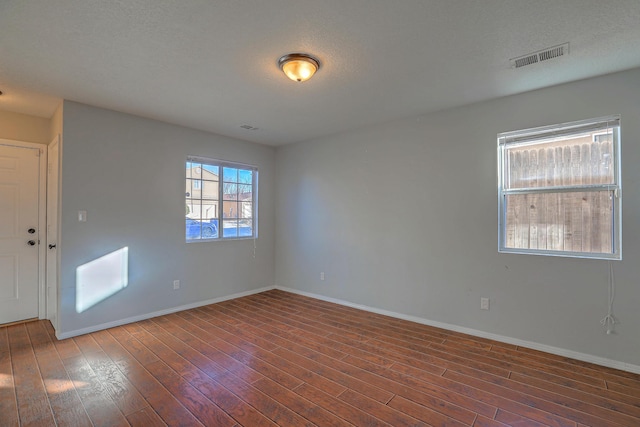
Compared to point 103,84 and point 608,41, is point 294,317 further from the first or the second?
point 608,41

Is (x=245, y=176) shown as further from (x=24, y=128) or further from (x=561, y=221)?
(x=561, y=221)

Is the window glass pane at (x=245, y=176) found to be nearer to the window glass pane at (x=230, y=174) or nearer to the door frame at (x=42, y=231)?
the window glass pane at (x=230, y=174)

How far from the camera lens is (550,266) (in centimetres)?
289

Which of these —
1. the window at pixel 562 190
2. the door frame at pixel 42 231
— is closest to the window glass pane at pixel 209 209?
the door frame at pixel 42 231

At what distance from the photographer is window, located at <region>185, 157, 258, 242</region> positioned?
171 inches

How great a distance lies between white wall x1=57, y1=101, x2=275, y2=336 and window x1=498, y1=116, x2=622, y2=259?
3.83m

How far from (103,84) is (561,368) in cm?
491

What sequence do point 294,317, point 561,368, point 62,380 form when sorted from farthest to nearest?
point 294,317 → point 561,368 → point 62,380

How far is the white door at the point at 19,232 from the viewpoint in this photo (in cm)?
355

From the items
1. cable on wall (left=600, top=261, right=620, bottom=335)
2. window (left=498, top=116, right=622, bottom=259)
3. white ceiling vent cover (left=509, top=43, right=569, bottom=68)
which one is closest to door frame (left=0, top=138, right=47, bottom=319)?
white ceiling vent cover (left=509, top=43, right=569, bottom=68)

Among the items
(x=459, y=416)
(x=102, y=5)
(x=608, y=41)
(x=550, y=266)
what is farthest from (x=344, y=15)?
(x=550, y=266)

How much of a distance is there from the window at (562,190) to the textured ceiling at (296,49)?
0.52 m

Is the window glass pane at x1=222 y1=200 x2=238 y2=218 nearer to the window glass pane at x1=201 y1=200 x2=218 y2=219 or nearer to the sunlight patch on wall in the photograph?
the window glass pane at x1=201 y1=200 x2=218 y2=219

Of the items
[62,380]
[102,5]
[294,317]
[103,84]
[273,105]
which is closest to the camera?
[102,5]
